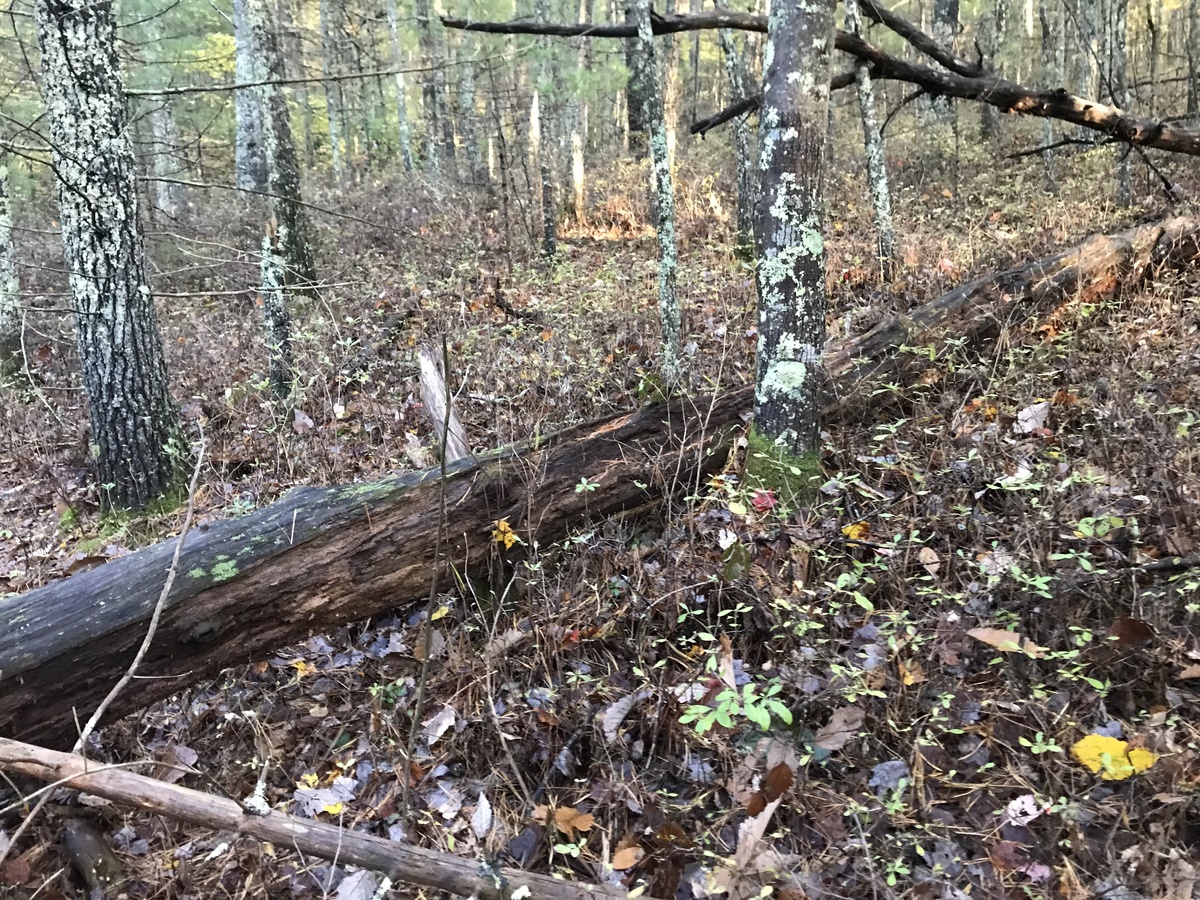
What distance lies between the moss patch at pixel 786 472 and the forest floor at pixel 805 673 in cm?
14

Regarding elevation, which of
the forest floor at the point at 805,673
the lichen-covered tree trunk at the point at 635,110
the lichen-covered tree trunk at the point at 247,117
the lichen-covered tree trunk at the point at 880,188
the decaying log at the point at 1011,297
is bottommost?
the forest floor at the point at 805,673

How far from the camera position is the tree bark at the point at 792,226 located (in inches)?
142

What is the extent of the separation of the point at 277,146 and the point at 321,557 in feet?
23.5

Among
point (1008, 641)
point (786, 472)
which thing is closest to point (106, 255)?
point (786, 472)

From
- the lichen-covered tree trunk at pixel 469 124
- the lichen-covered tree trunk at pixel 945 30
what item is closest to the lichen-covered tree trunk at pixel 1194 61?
the lichen-covered tree trunk at pixel 945 30

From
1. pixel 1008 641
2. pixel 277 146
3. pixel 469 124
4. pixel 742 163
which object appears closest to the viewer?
pixel 1008 641

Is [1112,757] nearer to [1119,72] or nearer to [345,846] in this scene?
[345,846]

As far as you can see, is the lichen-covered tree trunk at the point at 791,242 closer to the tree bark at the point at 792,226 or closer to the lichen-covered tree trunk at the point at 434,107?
the tree bark at the point at 792,226

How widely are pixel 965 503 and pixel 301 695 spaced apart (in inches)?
144

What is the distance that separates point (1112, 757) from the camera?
2250 millimetres

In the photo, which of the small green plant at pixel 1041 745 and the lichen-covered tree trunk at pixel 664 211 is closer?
the small green plant at pixel 1041 745

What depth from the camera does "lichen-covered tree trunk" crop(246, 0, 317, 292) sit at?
772cm

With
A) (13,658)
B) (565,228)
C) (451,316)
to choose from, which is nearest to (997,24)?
(565,228)

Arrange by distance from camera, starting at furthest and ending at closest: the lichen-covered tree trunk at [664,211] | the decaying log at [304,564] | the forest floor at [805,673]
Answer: the lichen-covered tree trunk at [664,211], the decaying log at [304,564], the forest floor at [805,673]
